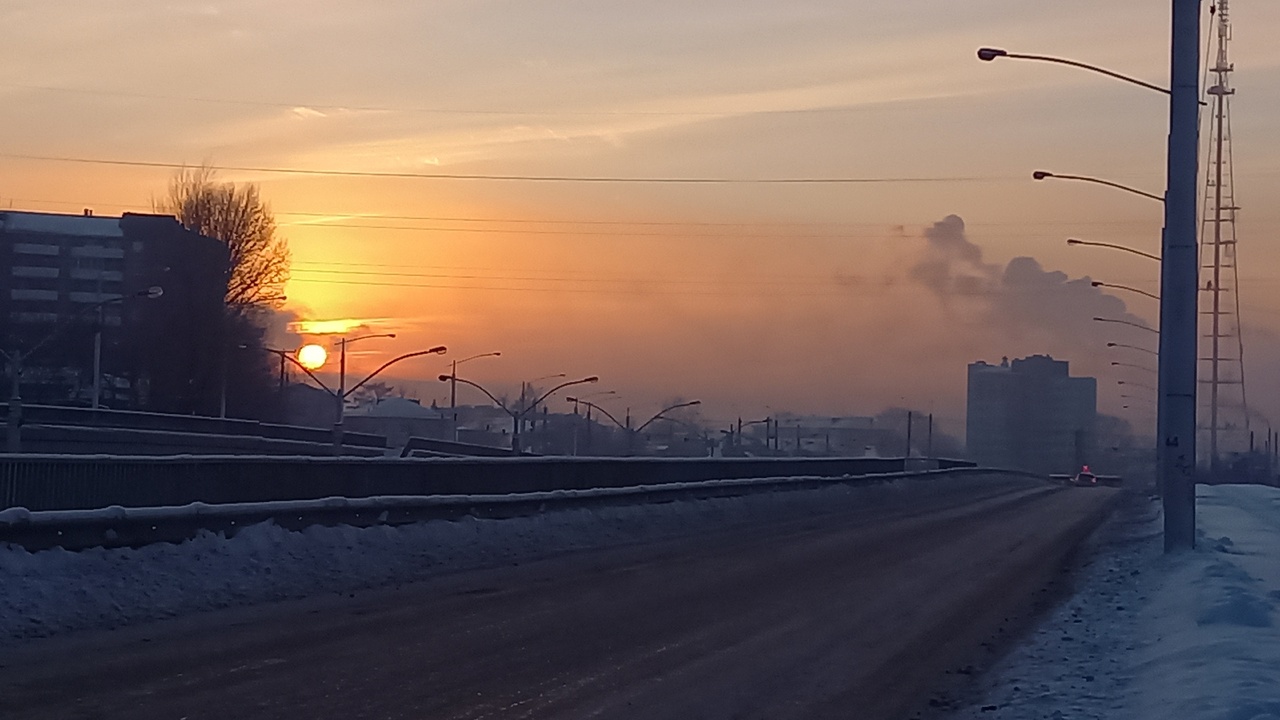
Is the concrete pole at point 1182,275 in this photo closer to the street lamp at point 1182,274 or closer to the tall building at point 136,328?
the street lamp at point 1182,274

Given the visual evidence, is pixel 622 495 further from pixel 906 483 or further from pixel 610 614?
pixel 906 483

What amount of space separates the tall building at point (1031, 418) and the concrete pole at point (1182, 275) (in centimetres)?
15364

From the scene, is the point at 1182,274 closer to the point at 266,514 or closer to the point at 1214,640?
the point at 1214,640

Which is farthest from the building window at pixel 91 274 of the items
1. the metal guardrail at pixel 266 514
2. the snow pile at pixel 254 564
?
the snow pile at pixel 254 564

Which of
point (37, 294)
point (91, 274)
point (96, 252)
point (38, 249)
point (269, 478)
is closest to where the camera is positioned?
point (269, 478)

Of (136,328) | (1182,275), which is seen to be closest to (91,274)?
(136,328)

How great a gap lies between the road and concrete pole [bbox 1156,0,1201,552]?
381 centimetres

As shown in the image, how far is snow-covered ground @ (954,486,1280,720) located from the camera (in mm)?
10562

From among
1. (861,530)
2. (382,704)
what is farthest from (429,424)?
(382,704)

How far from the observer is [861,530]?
3316 centimetres


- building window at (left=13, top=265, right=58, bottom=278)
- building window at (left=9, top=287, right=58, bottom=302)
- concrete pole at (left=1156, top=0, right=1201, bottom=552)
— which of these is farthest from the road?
building window at (left=13, top=265, right=58, bottom=278)

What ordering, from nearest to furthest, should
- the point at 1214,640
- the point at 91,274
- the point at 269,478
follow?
the point at 1214,640 < the point at 269,478 < the point at 91,274

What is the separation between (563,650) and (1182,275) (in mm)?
14651

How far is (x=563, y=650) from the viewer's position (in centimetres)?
1298
